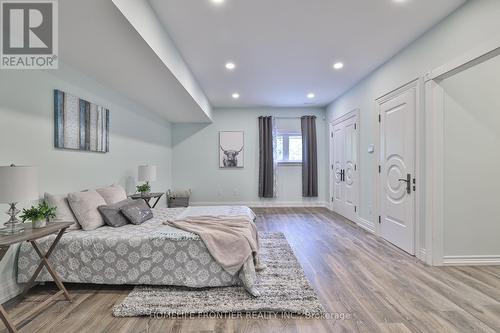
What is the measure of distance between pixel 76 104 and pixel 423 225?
443 centimetres

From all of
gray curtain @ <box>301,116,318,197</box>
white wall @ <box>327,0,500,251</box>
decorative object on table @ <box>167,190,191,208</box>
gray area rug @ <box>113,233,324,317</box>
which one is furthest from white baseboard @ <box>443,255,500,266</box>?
decorative object on table @ <box>167,190,191,208</box>

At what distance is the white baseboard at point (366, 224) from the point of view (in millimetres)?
4227

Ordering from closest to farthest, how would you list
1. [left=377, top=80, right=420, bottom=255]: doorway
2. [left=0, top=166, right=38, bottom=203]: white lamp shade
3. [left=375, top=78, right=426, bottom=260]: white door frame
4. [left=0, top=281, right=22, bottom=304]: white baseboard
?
[left=0, top=166, right=38, bottom=203]: white lamp shade → [left=0, top=281, right=22, bottom=304]: white baseboard → [left=375, top=78, right=426, bottom=260]: white door frame → [left=377, top=80, right=420, bottom=255]: doorway

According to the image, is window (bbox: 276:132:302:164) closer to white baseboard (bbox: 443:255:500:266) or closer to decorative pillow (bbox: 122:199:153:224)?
white baseboard (bbox: 443:255:500:266)

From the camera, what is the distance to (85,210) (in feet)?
8.54

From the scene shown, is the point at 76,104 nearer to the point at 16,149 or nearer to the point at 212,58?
the point at 16,149

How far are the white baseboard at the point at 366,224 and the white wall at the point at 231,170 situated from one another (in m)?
2.00

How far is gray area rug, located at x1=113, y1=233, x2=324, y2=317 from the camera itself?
6.48 ft

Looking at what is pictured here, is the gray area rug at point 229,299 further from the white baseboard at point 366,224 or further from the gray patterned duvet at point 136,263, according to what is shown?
the white baseboard at point 366,224

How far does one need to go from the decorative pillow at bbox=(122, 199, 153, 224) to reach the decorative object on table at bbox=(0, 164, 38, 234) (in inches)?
38.4

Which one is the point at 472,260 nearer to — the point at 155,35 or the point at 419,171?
the point at 419,171

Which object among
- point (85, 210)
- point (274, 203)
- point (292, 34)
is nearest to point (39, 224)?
point (85, 210)

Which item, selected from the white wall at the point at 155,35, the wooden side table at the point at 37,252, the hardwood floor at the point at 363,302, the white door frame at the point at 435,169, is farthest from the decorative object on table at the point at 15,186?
the white door frame at the point at 435,169

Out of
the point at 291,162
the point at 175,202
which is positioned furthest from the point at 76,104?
the point at 291,162
